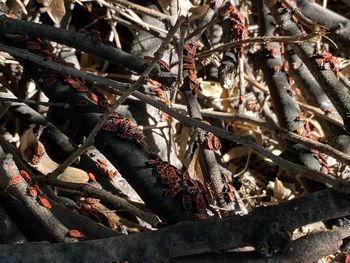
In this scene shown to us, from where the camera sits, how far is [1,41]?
143 cm

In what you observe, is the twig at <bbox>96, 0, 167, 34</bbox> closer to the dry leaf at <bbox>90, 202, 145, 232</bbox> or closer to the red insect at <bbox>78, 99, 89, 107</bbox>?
the red insect at <bbox>78, 99, 89, 107</bbox>

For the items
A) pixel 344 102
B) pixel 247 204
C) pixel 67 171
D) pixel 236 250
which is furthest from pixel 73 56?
pixel 236 250

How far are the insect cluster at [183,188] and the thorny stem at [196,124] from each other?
0.30ft

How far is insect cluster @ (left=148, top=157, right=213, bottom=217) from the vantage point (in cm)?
119

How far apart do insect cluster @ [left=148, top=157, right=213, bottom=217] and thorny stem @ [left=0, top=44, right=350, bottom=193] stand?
0.09m

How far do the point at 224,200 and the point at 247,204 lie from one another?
0.38m

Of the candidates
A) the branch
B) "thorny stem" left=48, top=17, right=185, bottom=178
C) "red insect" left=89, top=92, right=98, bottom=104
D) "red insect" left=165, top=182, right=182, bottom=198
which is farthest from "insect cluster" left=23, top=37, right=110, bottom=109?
the branch

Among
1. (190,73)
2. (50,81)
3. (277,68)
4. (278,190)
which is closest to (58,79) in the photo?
(50,81)

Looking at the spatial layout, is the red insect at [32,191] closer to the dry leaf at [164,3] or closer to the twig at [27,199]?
the twig at [27,199]

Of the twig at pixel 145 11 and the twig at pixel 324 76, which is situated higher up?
the twig at pixel 145 11

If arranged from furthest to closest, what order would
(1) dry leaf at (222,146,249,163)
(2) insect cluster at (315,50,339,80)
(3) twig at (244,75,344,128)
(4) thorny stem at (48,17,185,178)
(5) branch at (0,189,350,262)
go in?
(1) dry leaf at (222,146,249,163) → (3) twig at (244,75,344,128) → (2) insect cluster at (315,50,339,80) → (4) thorny stem at (48,17,185,178) → (5) branch at (0,189,350,262)

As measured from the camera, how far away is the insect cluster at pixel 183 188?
1188 millimetres

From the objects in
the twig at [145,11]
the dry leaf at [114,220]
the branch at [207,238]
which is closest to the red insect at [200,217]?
the branch at [207,238]

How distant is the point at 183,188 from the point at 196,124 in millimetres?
124
